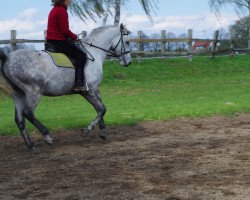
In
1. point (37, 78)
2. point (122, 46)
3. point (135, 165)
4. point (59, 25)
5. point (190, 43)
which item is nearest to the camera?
point (135, 165)

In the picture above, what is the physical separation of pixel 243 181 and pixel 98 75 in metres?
4.90

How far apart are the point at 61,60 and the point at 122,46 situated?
1.91m

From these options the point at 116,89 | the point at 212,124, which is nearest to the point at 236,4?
the point at 116,89

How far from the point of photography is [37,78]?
31.0 ft

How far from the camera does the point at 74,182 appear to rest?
22.0 ft

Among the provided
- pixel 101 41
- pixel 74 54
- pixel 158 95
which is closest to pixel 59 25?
pixel 74 54

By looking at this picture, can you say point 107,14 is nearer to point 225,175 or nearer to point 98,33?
point 98,33

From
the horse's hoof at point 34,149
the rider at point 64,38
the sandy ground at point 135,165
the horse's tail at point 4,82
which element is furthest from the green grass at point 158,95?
the rider at point 64,38

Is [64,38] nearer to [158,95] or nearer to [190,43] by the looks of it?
[158,95]

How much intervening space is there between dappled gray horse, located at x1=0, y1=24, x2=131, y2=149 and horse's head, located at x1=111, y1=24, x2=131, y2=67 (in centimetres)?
43

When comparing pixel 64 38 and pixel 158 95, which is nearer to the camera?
pixel 64 38

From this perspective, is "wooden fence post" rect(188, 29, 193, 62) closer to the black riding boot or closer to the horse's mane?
the horse's mane

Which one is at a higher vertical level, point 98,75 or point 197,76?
point 98,75

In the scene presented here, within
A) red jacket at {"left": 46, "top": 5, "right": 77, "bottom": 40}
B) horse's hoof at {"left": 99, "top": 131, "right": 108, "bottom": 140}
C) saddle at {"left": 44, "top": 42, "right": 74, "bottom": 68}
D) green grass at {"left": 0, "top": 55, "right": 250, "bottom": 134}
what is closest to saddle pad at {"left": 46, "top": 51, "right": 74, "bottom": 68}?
saddle at {"left": 44, "top": 42, "right": 74, "bottom": 68}
